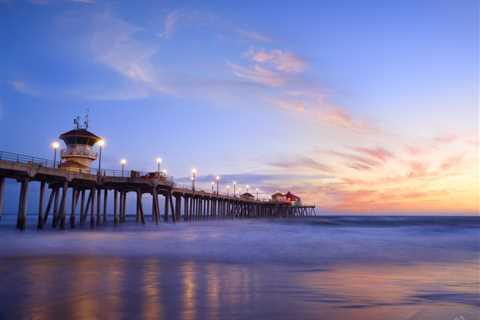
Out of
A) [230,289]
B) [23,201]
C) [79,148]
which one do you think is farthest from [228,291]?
[79,148]

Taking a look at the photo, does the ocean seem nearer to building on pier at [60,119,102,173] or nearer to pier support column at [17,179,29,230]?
pier support column at [17,179,29,230]

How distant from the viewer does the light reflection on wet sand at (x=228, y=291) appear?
5.75 m

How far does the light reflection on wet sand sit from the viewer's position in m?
5.75

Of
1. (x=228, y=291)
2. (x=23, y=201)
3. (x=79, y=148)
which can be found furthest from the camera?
(x=79, y=148)

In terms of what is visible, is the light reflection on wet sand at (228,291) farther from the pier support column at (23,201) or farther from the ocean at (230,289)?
the pier support column at (23,201)

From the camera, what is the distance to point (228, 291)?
24.4 feet

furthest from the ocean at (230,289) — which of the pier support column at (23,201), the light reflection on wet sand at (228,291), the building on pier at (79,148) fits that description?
the building on pier at (79,148)

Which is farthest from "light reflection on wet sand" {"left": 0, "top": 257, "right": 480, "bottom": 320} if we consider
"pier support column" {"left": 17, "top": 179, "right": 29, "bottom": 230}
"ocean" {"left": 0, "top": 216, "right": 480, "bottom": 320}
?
"pier support column" {"left": 17, "top": 179, "right": 29, "bottom": 230}

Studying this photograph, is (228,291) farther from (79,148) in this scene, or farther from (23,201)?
(79,148)

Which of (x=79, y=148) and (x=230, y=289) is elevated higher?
(x=79, y=148)

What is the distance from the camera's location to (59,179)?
94.5 feet

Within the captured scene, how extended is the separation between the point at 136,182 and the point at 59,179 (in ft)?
25.8

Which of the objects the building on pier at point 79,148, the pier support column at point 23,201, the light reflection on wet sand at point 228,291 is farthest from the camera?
the building on pier at point 79,148

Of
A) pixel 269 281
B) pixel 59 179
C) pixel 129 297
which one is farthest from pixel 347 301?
pixel 59 179
